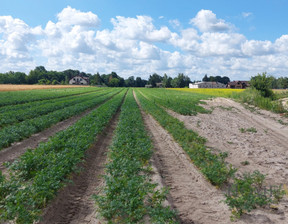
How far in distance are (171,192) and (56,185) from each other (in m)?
2.97

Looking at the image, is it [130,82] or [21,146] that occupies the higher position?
[130,82]

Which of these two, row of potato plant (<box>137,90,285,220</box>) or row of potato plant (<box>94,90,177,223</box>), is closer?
row of potato plant (<box>94,90,177,223</box>)

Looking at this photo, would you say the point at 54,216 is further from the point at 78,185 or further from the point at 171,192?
the point at 171,192

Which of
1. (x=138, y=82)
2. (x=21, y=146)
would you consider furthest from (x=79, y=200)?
(x=138, y=82)

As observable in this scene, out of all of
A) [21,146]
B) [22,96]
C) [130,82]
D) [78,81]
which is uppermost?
[130,82]

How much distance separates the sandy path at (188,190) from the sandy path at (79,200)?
1.97m

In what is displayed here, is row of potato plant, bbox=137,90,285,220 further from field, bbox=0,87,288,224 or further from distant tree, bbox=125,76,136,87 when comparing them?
distant tree, bbox=125,76,136,87

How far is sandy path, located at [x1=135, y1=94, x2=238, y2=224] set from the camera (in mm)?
4957

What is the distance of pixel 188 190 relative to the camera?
622 cm

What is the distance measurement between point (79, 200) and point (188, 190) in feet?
9.59

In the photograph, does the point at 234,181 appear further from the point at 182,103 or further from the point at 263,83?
the point at 263,83

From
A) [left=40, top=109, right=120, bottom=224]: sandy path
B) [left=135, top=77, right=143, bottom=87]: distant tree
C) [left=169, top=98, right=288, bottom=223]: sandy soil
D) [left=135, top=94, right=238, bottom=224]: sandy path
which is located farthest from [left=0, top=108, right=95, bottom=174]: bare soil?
[left=135, top=77, right=143, bottom=87]: distant tree

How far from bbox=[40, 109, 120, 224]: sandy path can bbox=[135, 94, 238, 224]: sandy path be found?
1974mm

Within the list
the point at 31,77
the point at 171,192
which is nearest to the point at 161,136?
the point at 171,192
